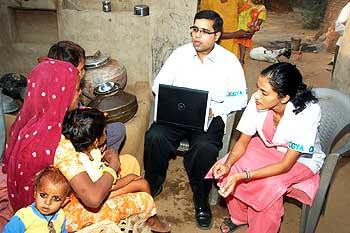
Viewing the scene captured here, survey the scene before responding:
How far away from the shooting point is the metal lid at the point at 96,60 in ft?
11.4

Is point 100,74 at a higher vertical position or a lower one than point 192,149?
higher

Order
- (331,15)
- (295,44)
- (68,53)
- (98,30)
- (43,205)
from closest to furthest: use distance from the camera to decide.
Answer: (43,205), (68,53), (98,30), (295,44), (331,15)

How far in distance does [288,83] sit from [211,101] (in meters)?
0.93

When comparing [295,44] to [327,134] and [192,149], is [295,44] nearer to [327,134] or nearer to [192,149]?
[327,134]

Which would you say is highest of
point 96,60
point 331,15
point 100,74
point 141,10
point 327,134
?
point 141,10

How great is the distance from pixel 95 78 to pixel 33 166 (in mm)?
1612

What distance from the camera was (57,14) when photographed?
4.05 m

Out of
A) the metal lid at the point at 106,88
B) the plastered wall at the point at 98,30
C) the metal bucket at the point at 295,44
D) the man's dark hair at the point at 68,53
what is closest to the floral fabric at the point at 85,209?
the man's dark hair at the point at 68,53

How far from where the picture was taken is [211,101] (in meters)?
3.27

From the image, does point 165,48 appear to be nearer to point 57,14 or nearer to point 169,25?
point 169,25

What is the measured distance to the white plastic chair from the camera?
2.66m

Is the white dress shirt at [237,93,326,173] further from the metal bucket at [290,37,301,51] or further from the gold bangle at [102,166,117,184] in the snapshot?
the metal bucket at [290,37,301,51]

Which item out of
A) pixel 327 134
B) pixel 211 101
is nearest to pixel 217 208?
pixel 211 101

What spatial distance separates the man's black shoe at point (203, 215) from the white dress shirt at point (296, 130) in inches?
29.8
